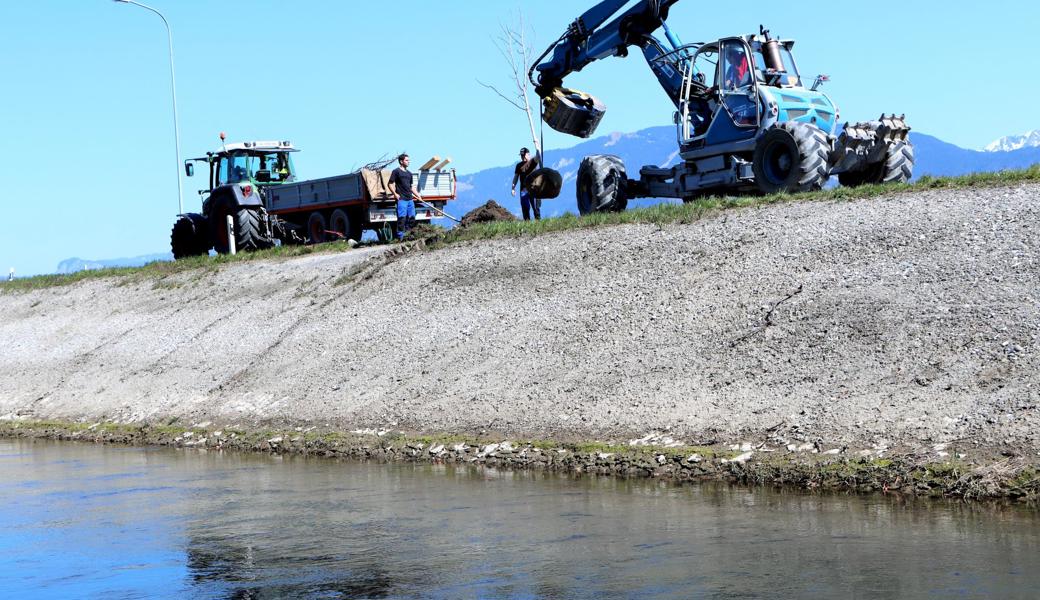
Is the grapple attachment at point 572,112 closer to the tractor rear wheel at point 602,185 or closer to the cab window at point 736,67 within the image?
the tractor rear wheel at point 602,185

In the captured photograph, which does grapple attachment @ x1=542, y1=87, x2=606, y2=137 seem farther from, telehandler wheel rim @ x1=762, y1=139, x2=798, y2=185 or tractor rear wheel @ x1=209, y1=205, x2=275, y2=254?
tractor rear wheel @ x1=209, y1=205, x2=275, y2=254

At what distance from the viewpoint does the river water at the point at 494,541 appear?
28.7 feet

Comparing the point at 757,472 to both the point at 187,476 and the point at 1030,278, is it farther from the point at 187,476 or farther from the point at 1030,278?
the point at 187,476

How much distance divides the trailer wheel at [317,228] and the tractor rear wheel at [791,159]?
49.5ft

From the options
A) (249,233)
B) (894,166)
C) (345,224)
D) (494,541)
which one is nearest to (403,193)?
(249,233)

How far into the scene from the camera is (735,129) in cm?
2259

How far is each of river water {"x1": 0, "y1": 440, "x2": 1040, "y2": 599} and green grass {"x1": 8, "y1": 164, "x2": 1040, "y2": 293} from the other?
7639mm

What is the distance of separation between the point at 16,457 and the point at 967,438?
42.3ft

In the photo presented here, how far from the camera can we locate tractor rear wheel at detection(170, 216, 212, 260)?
3406 centimetres

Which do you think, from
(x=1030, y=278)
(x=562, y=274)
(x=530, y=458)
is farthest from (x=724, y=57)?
(x=530, y=458)

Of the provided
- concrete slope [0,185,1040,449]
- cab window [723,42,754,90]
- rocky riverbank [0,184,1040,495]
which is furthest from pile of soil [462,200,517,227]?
cab window [723,42,754,90]

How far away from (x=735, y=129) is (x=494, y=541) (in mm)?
13739

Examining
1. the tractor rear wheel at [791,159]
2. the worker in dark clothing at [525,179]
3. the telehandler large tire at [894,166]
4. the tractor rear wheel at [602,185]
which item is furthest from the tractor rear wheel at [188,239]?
the telehandler large tire at [894,166]

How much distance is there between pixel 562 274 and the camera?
Answer: 778 inches
